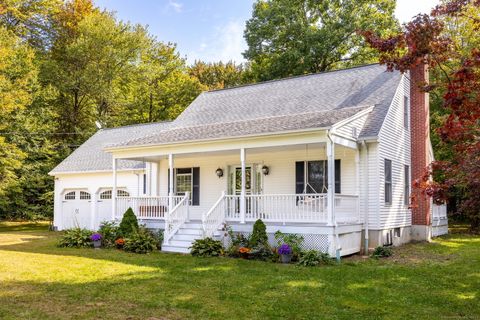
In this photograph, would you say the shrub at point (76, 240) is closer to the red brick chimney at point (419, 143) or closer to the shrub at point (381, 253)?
the shrub at point (381, 253)

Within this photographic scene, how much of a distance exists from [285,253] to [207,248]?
2.35 metres

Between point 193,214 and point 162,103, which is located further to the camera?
point 162,103

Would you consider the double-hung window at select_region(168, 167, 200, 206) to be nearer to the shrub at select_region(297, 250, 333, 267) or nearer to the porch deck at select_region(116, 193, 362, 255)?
the porch deck at select_region(116, 193, 362, 255)

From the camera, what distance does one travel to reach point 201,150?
49.4 feet

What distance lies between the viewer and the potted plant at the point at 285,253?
12.0 metres

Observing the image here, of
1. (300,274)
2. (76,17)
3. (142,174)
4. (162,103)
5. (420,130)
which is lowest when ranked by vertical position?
(300,274)

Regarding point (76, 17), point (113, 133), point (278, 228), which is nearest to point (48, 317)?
point (278, 228)

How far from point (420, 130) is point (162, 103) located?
952 inches

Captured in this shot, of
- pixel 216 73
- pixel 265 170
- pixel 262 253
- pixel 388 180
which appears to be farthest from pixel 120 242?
pixel 216 73

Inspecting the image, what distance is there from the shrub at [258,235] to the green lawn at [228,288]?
0.96 metres

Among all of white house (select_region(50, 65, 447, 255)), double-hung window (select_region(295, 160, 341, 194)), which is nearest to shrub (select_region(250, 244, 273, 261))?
white house (select_region(50, 65, 447, 255))

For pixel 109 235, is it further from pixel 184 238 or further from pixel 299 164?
pixel 299 164

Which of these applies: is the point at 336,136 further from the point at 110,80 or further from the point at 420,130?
the point at 110,80

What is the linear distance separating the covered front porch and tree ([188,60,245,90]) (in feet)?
77.4
